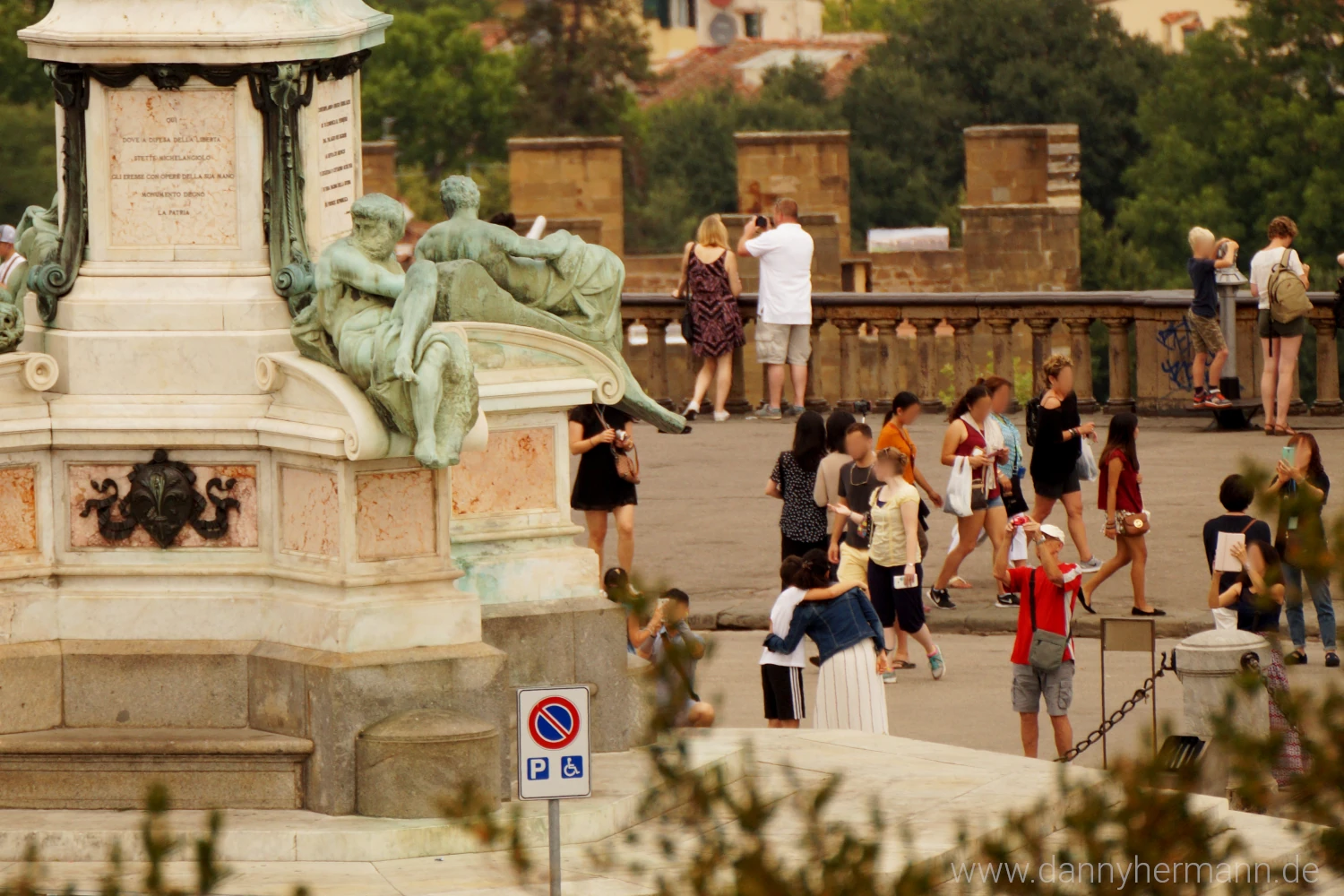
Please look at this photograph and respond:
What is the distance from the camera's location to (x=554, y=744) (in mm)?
8656

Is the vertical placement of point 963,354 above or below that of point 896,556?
above

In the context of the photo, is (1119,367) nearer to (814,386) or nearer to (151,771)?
(814,386)

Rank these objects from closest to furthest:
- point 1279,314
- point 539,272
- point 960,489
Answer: point 539,272 → point 960,489 → point 1279,314

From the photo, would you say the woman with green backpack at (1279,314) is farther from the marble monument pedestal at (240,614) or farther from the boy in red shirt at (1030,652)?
the marble monument pedestal at (240,614)

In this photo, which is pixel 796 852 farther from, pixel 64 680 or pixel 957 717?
pixel 957 717

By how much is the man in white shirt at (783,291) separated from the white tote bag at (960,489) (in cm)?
484

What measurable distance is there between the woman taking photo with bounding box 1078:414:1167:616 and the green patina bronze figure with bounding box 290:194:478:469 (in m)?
6.23

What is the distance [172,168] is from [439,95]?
271 feet

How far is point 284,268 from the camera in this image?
410 inches

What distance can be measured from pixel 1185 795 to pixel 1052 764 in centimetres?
580

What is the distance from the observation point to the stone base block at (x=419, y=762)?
32.0 ft

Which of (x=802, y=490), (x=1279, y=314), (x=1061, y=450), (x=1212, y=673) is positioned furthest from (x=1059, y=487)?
(x=1212, y=673)

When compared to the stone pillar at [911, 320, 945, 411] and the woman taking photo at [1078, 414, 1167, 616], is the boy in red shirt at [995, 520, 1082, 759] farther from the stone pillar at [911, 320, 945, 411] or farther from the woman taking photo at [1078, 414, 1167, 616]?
the stone pillar at [911, 320, 945, 411]

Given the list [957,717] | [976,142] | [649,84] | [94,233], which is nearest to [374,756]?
[94,233]
